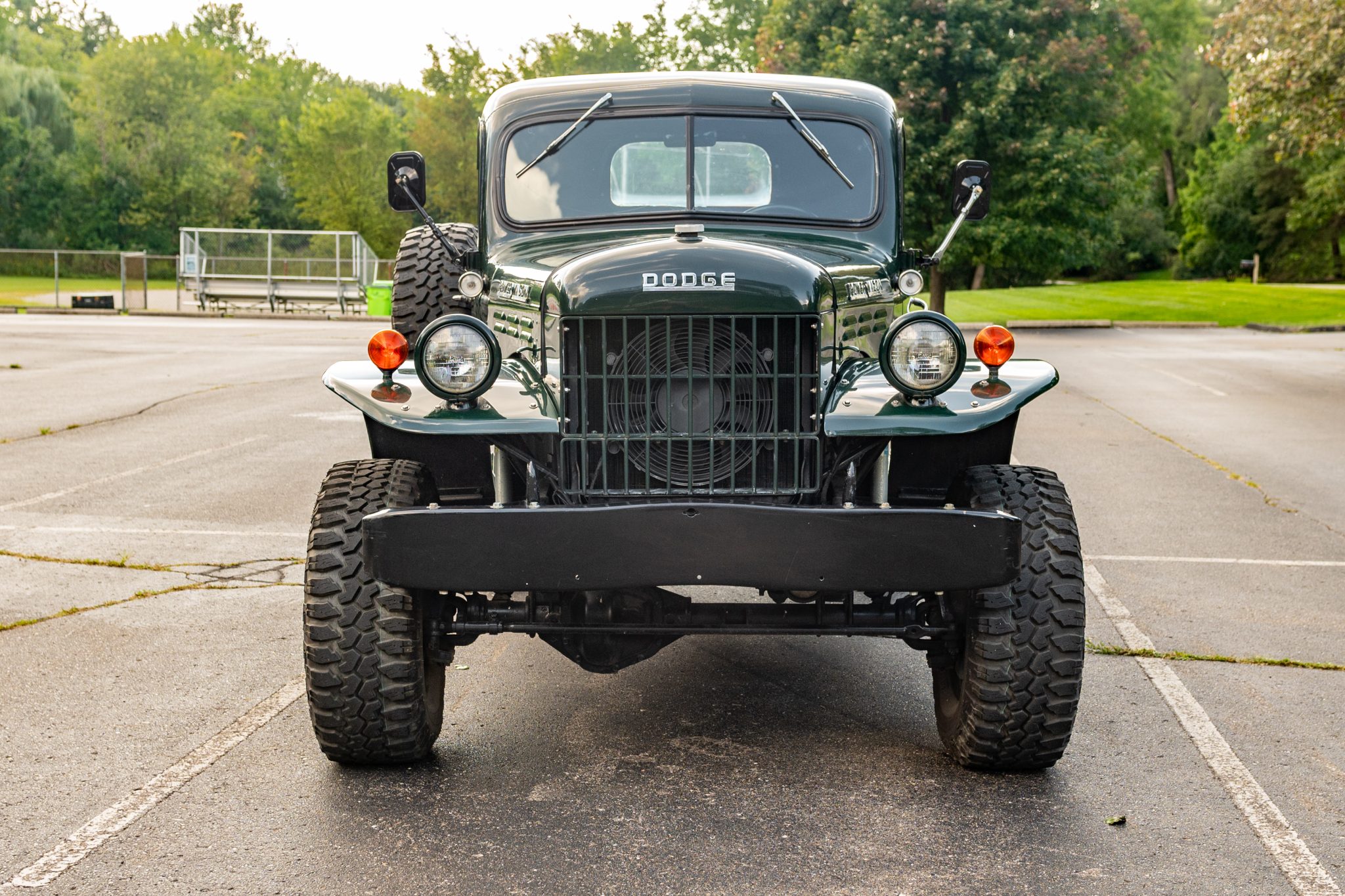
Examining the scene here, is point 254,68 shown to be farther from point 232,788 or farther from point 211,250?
point 232,788

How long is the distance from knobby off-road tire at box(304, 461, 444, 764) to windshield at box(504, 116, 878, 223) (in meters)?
1.84

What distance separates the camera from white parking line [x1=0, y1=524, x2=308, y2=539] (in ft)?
28.1

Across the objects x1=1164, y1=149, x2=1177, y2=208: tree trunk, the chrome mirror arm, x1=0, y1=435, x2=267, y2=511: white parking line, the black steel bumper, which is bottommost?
x1=0, y1=435, x2=267, y2=511: white parking line

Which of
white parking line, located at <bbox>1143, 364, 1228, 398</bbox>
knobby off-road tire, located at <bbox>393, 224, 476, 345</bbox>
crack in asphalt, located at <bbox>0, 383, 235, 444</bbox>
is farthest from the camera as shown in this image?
white parking line, located at <bbox>1143, 364, 1228, 398</bbox>

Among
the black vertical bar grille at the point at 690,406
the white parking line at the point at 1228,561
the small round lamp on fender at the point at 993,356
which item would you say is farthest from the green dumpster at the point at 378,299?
the small round lamp on fender at the point at 993,356

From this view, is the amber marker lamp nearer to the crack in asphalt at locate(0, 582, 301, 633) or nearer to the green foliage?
the crack in asphalt at locate(0, 582, 301, 633)

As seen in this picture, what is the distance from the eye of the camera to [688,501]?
4.38m

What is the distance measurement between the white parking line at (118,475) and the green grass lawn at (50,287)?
103 feet

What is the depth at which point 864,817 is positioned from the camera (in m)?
4.16

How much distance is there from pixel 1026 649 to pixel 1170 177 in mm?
85429

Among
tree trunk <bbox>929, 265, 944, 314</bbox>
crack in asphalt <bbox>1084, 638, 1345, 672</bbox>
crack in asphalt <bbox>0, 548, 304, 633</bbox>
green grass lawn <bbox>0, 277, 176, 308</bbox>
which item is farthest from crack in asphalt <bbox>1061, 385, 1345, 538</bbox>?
green grass lawn <bbox>0, 277, 176, 308</bbox>

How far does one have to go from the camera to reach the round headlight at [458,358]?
14.3ft

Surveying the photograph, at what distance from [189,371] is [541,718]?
16306 mm

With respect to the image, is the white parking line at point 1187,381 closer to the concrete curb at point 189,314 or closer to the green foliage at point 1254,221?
the concrete curb at point 189,314
